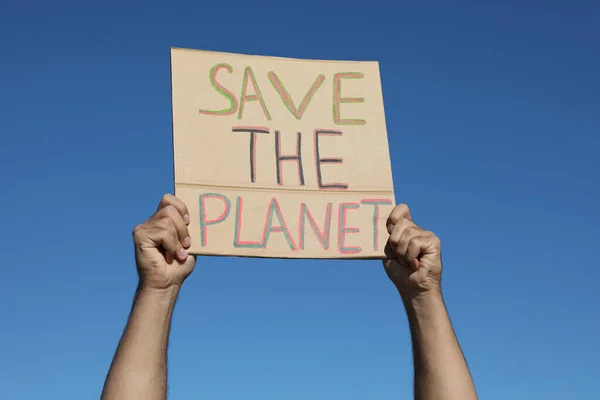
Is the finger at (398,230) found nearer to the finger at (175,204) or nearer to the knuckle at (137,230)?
the finger at (175,204)

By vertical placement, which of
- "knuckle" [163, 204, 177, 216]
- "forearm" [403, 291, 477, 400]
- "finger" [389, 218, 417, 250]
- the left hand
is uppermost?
"knuckle" [163, 204, 177, 216]

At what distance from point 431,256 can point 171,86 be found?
184 cm

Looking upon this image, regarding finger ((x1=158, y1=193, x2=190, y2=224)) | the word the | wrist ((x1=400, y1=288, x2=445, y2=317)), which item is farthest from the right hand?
wrist ((x1=400, y1=288, x2=445, y2=317))

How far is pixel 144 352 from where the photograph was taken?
3.78 meters

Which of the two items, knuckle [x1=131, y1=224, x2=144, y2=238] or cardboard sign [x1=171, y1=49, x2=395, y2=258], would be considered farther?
cardboard sign [x1=171, y1=49, x2=395, y2=258]

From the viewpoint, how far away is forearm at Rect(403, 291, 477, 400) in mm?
3914

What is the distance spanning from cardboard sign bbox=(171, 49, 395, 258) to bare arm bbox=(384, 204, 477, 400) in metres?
0.15

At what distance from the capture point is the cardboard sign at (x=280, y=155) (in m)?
4.26

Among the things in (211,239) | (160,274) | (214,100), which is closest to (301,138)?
(214,100)

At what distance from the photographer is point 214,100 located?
14.9 feet

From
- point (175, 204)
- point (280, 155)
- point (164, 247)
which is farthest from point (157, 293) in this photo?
point (280, 155)

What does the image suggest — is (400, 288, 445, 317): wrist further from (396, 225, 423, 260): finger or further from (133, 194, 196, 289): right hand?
(133, 194, 196, 289): right hand

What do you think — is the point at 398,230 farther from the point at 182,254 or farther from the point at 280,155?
the point at 182,254

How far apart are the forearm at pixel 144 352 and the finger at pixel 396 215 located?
1.31 metres
